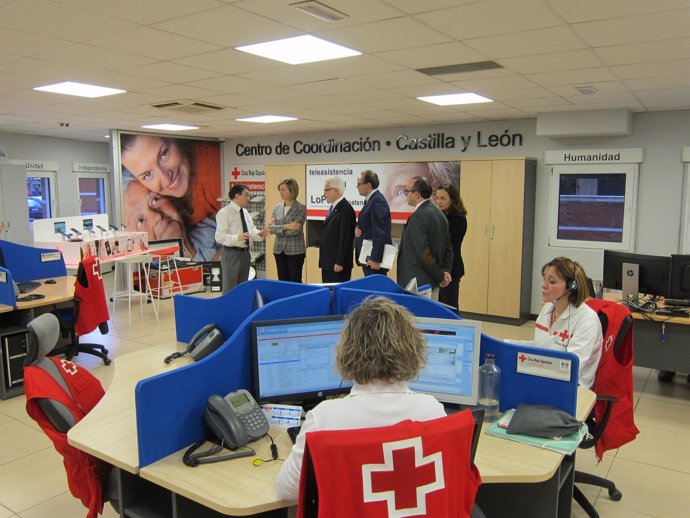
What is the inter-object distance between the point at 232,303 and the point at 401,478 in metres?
1.86

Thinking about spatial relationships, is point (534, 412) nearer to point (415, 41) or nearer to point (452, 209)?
point (415, 41)

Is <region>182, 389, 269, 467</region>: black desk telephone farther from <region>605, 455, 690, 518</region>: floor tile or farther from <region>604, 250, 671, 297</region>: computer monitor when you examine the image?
<region>604, 250, 671, 297</region>: computer monitor

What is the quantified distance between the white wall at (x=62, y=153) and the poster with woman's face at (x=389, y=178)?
5974 mm

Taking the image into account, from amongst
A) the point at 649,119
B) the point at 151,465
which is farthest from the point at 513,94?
the point at 151,465

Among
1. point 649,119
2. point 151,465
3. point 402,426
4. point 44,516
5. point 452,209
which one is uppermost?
point 649,119

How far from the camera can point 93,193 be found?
12.5m

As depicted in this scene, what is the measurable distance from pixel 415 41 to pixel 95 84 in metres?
3.14

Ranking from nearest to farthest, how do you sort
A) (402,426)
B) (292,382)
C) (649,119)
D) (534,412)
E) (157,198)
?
(402,426), (534,412), (292,382), (649,119), (157,198)

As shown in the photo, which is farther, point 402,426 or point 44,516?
point 44,516

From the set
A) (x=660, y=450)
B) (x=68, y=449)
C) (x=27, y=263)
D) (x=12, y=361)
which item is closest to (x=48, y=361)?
(x=68, y=449)

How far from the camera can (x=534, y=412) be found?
7.16ft

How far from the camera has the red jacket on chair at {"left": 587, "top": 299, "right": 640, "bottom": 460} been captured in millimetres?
2787

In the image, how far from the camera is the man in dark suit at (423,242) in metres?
4.54

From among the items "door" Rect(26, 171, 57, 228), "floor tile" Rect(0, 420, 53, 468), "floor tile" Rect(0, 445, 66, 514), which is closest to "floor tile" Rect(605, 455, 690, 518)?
"floor tile" Rect(0, 445, 66, 514)
